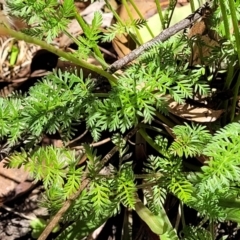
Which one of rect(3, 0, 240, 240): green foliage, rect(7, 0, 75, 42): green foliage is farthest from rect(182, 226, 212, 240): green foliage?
rect(7, 0, 75, 42): green foliage

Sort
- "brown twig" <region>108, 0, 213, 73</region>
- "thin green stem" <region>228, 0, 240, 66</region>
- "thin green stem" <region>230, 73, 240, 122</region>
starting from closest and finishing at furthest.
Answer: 1. "thin green stem" <region>228, 0, 240, 66</region>
2. "brown twig" <region>108, 0, 213, 73</region>
3. "thin green stem" <region>230, 73, 240, 122</region>

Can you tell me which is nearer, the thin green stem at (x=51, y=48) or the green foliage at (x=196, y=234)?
the thin green stem at (x=51, y=48)

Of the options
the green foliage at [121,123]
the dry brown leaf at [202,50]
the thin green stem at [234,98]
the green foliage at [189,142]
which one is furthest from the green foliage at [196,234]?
the dry brown leaf at [202,50]

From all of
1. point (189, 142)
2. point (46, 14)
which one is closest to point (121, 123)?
point (189, 142)

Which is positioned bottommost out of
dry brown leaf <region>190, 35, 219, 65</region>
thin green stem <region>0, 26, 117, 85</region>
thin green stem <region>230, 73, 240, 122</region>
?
thin green stem <region>230, 73, 240, 122</region>

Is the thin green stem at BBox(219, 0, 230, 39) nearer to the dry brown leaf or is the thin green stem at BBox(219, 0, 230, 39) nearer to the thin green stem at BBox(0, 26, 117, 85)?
the dry brown leaf

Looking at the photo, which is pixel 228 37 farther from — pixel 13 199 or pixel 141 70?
pixel 13 199

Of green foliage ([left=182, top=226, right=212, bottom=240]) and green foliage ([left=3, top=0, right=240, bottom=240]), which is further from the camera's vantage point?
green foliage ([left=182, top=226, right=212, bottom=240])

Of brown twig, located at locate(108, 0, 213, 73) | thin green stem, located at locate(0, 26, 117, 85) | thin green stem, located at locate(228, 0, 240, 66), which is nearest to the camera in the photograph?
→ thin green stem, located at locate(0, 26, 117, 85)

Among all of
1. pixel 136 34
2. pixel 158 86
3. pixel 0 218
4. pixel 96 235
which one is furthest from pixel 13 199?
pixel 158 86

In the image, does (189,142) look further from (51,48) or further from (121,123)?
(51,48)

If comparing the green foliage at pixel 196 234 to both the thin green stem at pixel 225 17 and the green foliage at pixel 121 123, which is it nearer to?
the green foliage at pixel 121 123
